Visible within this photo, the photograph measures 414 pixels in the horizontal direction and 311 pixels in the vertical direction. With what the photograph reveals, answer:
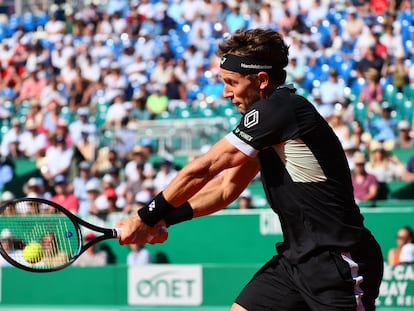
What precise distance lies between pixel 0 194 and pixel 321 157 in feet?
36.5

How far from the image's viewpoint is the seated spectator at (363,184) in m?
11.6

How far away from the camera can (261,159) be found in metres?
4.65

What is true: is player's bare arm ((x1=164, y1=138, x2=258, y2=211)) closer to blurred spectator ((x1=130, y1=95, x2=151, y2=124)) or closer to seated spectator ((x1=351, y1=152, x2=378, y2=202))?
seated spectator ((x1=351, y1=152, x2=378, y2=202))

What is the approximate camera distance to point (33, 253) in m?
5.03

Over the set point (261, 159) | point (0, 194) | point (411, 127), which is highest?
point (261, 159)

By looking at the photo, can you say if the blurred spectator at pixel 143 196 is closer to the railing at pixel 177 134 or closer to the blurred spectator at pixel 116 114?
the railing at pixel 177 134

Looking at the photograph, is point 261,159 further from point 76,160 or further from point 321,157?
point 76,160

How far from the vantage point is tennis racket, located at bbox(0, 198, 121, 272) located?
4789 millimetres

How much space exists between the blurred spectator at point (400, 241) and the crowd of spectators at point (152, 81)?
4.49 ft

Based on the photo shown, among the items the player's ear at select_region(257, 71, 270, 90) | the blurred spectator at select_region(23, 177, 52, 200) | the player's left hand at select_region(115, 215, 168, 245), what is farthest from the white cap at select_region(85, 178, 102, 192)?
the player's ear at select_region(257, 71, 270, 90)

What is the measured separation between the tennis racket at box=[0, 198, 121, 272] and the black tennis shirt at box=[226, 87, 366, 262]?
2.60 ft

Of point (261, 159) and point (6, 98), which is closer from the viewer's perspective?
point (261, 159)

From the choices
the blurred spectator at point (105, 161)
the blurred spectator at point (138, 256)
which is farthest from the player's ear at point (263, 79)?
the blurred spectator at point (105, 161)

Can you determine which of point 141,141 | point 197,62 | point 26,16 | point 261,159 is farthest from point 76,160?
point 261,159
